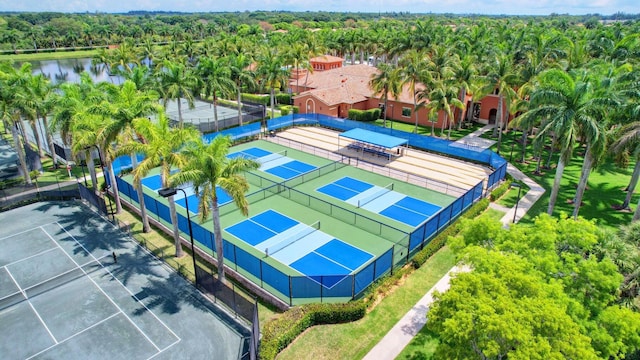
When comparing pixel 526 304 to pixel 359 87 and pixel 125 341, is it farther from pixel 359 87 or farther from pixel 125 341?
pixel 359 87

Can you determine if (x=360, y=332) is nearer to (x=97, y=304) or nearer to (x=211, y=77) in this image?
(x=97, y=304)

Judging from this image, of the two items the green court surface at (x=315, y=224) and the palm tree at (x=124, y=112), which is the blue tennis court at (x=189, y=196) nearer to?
the green court surface at (x=315, y=224)

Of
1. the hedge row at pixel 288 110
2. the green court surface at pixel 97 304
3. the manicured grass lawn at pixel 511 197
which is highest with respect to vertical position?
the hedge row at pixel 288 110

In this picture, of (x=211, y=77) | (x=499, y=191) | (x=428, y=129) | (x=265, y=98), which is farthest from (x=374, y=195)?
(x=265, y=98)

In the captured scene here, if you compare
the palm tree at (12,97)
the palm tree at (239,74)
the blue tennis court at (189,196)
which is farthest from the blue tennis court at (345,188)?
Result: the palm tree at (12,97)

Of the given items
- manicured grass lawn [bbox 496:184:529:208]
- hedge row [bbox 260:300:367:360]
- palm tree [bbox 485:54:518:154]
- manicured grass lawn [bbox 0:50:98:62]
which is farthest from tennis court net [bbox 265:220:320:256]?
manicured grass lawn [bbox 0:50:98:62]

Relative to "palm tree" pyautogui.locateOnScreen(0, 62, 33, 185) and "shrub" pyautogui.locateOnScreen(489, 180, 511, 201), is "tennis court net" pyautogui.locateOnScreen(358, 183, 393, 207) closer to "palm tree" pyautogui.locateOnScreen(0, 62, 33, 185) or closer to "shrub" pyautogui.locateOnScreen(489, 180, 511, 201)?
"shrub" pyautogui.locateOnScreen(489, 180, 511, 201)

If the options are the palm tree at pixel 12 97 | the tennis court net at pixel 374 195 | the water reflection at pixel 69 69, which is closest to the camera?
the palm tree at pixel 12 97

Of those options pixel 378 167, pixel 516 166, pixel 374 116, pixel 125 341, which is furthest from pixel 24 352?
pixel 374 116
